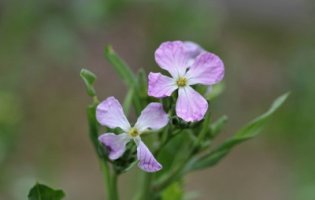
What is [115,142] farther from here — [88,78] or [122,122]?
[88,78]

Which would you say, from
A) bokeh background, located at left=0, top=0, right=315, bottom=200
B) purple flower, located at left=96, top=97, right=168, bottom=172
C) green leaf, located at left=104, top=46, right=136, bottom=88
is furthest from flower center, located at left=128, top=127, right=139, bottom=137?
bokeh background, located at left=0, top=0, right=315, bottom=200

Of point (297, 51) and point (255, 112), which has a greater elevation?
point (297, 51)

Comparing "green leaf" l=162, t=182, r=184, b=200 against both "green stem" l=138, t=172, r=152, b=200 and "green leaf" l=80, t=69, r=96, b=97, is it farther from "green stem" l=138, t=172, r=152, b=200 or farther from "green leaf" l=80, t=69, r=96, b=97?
"green leaf" l=80, t=69, r=96, b=97

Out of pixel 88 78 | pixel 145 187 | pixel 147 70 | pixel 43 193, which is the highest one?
pixel 88 78

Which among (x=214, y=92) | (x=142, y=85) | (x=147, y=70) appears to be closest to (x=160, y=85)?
(x=142, y=85)

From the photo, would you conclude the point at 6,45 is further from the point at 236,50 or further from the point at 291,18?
the point at 291,18

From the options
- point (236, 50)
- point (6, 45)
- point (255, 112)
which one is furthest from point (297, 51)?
point (236, 50)

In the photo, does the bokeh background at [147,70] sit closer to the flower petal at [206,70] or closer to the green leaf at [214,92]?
the green leaf at [214,92]
